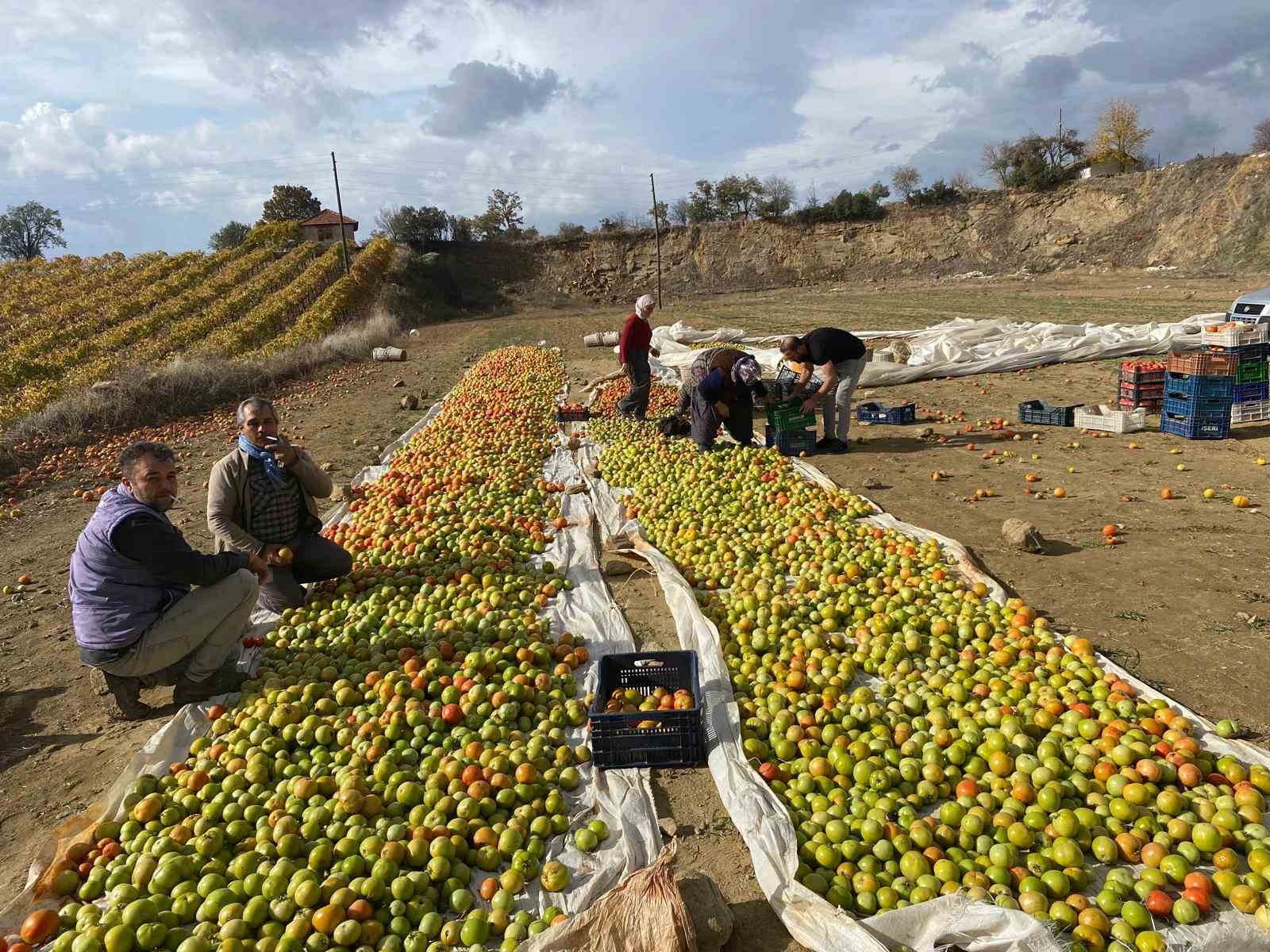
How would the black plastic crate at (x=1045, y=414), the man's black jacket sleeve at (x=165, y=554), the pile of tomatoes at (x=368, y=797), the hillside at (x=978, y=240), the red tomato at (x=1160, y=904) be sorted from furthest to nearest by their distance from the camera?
the hillside at (x=978, y=240) → the black plastic crate at (x=1045, y=414) → the man's black jacket sleeve at (x=165, y=554) → the pile of tomatoes at (x=368, y=797) → the red tomato at (x=1160, y=904)

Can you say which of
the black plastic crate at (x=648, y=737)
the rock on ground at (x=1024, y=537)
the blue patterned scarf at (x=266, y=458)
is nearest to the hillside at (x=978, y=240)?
the rock on ground at (x=1024, y=537)

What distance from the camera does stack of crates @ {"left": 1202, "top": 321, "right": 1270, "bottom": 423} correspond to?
9398 millimetres

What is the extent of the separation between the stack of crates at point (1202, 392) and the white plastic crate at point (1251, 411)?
0.40 meters

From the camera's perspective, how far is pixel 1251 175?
37.3m

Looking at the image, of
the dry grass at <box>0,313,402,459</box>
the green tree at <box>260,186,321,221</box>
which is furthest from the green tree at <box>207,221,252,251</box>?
the dry grass at <box>0,313,402,459</box>

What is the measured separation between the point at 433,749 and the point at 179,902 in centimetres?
136

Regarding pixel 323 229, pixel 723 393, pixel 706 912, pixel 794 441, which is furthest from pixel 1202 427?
pixel 323 229

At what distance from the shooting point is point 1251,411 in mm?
9750

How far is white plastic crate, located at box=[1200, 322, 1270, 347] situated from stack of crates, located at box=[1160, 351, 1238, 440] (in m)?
0.44

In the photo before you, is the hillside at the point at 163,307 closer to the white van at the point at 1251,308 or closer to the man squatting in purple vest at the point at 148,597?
the man squatting in purple vest at the point at 148,597

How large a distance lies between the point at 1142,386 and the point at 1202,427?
4.28 ft

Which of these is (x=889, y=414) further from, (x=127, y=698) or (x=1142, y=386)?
(x=127, y=698)

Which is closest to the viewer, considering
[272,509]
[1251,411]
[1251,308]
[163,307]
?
[272,509]

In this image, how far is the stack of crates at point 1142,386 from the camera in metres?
10.6
